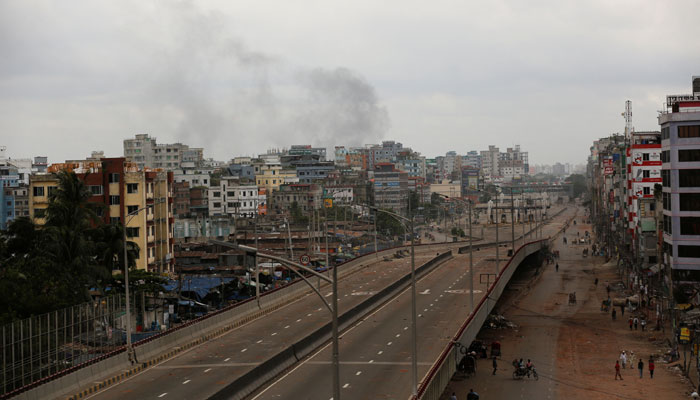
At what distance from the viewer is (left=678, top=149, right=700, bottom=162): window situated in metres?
76.7

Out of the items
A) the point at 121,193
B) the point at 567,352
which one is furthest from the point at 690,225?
the point at 121,193

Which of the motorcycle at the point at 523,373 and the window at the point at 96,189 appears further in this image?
the window at the point at 96,189

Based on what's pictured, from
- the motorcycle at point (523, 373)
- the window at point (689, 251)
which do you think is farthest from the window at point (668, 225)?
the motorcycle at point (523, 373)

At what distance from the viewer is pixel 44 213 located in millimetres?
71750

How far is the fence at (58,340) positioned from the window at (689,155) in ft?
161

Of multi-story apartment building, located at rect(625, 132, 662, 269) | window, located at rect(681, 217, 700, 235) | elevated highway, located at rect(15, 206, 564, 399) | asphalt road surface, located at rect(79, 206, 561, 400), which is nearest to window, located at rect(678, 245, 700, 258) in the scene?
window, located at rect(681, 217, 700, 235)

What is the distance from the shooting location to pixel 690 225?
253 feet

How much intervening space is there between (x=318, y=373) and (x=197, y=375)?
23.0 feet

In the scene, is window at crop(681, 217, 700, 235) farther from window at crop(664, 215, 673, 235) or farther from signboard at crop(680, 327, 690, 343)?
signboard at crop(680, 327, 690, 343)

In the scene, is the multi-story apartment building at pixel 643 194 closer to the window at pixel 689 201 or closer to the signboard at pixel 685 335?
the window at pixel 689 201

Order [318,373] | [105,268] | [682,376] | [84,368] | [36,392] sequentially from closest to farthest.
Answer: [36,392], [84,368], [318,373], [682,376], [105,268]

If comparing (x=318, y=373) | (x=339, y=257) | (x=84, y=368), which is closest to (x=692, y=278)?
(x=318, y=373)

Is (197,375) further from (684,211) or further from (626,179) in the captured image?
(626,179)

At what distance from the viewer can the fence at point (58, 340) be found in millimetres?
41406
